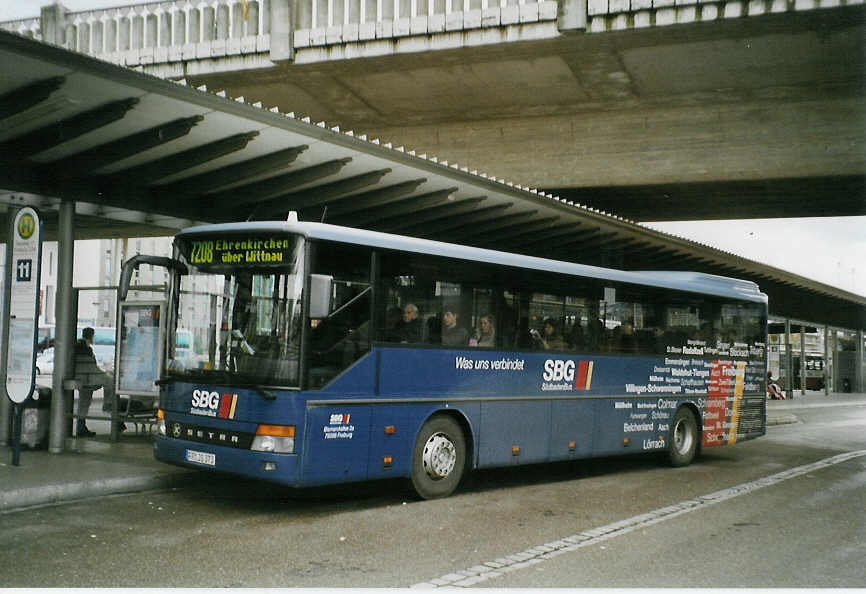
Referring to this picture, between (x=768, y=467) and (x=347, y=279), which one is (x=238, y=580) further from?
(x=768, y=467)

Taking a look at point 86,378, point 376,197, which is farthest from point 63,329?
point 376,197

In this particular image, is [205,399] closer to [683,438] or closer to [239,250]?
[239,250]

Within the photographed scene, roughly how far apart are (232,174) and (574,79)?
8.72 m

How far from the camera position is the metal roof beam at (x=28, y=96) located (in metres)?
8.79

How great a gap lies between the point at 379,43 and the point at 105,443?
9.72 meters

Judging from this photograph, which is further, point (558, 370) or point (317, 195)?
point (317, 195)

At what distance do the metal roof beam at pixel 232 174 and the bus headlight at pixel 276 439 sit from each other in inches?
177

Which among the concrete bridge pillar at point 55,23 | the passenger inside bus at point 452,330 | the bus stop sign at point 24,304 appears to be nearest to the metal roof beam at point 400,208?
A: the passenger inside bus at point 452,330

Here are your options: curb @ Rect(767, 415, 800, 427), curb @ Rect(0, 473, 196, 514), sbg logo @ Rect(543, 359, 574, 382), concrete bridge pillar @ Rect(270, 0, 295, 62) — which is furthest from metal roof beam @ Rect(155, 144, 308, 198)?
curb @ Rect(767, 415, 800, 427)

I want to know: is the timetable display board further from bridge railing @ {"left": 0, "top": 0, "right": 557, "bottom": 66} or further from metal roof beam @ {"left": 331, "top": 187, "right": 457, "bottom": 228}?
bridge railing @ {"left": 0, "top": 0, "right": 557, "bottom": 66}

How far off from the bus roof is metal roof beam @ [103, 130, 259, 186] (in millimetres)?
1606

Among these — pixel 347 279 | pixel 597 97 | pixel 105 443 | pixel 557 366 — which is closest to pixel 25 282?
pixel 105 443

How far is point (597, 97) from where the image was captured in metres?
18.7

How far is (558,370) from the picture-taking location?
38.8 feet
